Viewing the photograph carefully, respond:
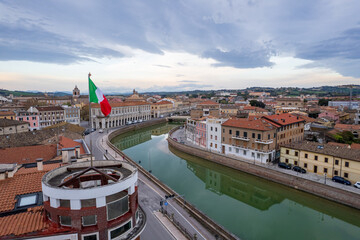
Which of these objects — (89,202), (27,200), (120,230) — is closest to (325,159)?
(120,230)

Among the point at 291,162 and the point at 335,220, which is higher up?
the point at 291,162

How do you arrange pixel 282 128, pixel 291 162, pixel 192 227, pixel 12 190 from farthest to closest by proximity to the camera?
pixel 282 128, pixel 291 162, pixel 192 227, pixel 12 190

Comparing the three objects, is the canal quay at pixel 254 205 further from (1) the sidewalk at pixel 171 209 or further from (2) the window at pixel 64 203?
(2) the window at pixel 64 203

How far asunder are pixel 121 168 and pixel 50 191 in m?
3.95

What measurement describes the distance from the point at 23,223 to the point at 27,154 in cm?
1543

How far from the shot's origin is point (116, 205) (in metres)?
9.21

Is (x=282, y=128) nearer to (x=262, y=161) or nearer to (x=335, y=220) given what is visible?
(x=262, y=161)

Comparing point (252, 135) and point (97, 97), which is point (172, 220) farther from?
point (252, 135)

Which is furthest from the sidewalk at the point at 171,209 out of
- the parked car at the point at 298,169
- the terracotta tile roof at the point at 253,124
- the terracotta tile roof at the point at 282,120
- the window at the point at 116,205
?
the terracotta tile roof at the point at 282,120

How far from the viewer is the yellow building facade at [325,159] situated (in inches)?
918

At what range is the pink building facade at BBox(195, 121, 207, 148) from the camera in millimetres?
39994

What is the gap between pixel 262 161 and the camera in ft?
101

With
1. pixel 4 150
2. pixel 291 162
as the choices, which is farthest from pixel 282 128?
pixel 4 150

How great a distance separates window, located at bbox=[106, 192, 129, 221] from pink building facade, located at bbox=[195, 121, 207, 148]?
30911mm
